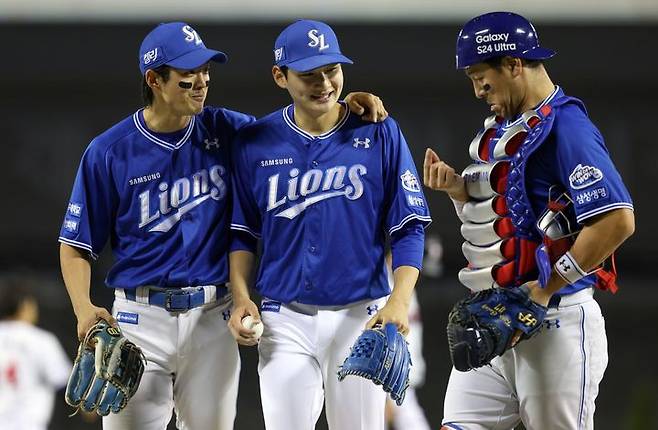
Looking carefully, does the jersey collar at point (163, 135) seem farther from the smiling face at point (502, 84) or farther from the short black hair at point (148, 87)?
the smiling face at point (502, 84)

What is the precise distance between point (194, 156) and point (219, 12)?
16.4 feet

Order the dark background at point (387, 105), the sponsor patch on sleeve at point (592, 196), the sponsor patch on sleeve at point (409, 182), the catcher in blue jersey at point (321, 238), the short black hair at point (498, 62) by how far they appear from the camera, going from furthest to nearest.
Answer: the dark background at point (387, 105) → the sponsor patch on sleeve at point (409, 182) → the catcher in blue jersey at point (321, 238) → the short black hair at point (498, 62) → the sponsor patch on sleeve at point (592, 196)

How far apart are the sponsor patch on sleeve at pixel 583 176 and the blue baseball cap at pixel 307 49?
0.76 metres

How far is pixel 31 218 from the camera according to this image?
9.04m

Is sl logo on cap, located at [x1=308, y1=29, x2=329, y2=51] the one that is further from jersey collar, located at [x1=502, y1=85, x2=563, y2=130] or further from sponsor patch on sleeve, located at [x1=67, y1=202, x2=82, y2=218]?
sponsor patch on sleeve, located at [x1=67, y1=202, x2=82, y2=218]

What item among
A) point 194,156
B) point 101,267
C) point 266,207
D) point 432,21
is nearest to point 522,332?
point 266,207

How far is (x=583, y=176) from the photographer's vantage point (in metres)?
3.22

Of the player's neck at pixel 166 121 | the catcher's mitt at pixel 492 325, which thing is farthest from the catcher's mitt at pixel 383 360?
the player's neck at pixel 166 121

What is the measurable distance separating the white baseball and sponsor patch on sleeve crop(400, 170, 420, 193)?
62 centimetres

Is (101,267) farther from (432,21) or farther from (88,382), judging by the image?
(88,382)

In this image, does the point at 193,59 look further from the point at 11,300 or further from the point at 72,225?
the point at 11,300

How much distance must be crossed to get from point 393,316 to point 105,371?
88cm

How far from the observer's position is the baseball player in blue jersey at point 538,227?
3.23 m

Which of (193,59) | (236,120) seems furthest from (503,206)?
(193,59)
